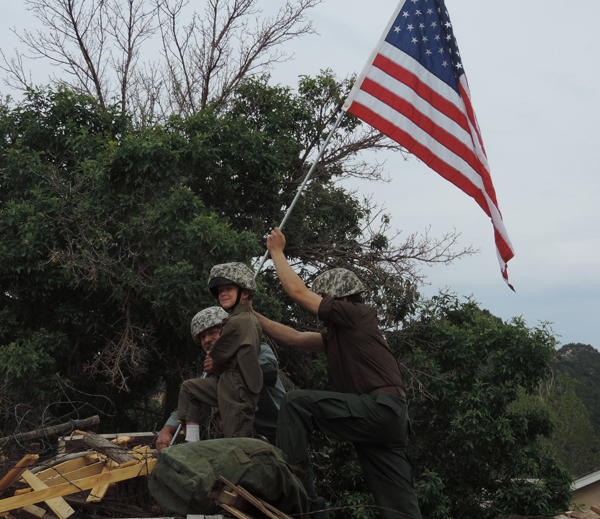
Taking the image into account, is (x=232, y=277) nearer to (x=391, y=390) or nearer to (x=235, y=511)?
(x=391, y=390)

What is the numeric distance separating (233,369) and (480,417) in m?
9.22

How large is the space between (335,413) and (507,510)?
1030cm

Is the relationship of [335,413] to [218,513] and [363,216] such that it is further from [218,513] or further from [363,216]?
[363,216]

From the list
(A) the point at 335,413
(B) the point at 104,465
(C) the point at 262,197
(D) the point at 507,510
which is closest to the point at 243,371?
(A) the point at 335,413

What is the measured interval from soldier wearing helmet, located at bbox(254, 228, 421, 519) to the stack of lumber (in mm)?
1122

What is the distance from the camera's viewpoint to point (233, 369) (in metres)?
4.65

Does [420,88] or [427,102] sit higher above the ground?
[420,88]

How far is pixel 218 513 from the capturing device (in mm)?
3492

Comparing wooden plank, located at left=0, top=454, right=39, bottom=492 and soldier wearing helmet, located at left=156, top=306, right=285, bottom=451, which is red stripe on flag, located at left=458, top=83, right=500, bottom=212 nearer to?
soldier wearing helmet, located at left=156, top=306, right=285, bottom=451

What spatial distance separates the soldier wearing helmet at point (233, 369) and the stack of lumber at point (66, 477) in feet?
1.72

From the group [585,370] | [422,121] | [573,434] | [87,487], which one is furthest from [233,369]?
[585,370]

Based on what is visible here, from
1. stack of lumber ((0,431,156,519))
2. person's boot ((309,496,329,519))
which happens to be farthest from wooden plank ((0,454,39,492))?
person's boot ((309,496,329,519))

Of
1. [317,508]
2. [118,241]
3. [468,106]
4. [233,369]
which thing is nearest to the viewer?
[317,508]

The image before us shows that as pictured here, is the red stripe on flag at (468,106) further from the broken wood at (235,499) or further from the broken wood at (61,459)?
the broken wood at (61,459)
